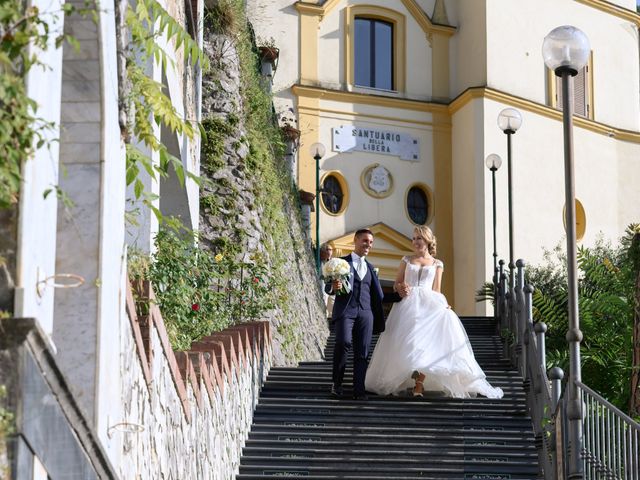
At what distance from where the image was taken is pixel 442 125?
36938 millimetres

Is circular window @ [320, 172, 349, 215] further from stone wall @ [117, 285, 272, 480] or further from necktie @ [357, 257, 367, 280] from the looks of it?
→ stone wall @ [117, 285, 272, 480]

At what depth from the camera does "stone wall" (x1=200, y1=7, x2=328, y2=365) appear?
18.7 meters

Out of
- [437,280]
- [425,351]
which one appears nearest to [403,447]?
[425,351]

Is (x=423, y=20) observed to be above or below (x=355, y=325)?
above


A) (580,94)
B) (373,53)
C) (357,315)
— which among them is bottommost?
(357,315)

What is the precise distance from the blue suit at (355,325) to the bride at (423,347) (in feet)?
1.05

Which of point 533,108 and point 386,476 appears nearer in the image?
point 386,476

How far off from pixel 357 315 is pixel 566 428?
4.00 metres

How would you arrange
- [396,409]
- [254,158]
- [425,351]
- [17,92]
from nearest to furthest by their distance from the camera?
[17,92]
[396,409]
[425,351]
[254,158]

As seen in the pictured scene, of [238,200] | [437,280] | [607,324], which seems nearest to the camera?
[437,280]

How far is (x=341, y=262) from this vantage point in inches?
539

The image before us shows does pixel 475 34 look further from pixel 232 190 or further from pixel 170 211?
pixel 170 211

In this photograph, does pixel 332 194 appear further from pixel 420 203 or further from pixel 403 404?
pixel 403 404

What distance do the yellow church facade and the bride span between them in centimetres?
1912
